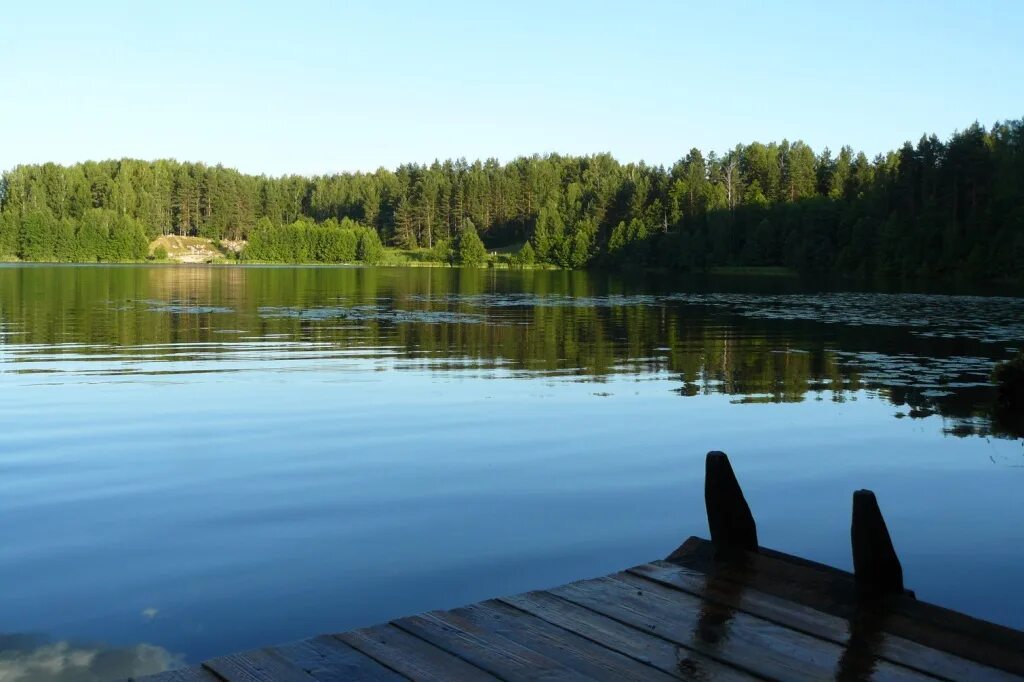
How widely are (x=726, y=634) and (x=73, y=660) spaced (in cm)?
443

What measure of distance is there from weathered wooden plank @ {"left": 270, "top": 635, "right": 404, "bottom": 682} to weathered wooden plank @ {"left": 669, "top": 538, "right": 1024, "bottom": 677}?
264 centimetres

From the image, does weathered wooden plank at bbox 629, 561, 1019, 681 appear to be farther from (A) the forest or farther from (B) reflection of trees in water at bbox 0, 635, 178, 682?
(A) the forest

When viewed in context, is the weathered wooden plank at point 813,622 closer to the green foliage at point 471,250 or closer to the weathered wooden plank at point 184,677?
the weathered wooden plank at point 184,677

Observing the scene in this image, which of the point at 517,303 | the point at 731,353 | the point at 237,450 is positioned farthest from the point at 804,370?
the point at 517,303

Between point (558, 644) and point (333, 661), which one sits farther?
point (558, 644)

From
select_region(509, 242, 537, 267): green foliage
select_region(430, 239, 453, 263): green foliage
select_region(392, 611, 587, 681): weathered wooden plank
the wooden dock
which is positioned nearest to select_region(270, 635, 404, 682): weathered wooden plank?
the wooden dock

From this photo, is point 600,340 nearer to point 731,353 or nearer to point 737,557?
point 731,353

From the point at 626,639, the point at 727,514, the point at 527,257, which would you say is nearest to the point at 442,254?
the point at 527,257

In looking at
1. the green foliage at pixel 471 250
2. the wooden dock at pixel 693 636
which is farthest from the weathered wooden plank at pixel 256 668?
the green foliage at pixel 471 250

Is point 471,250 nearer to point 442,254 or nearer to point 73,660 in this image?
point 442,254

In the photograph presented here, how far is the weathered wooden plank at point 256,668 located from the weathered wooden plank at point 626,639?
5.15ft

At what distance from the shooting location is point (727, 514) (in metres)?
7.14

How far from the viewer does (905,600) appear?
6074mm

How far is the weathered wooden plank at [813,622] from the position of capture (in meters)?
5.16
